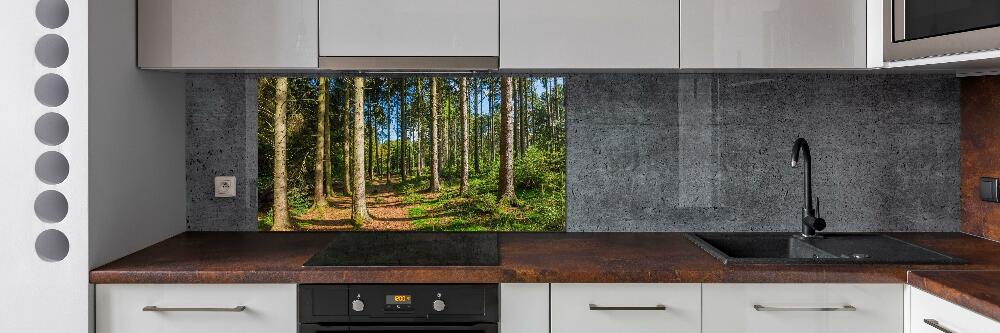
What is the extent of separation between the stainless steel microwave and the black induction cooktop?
1.33 metres

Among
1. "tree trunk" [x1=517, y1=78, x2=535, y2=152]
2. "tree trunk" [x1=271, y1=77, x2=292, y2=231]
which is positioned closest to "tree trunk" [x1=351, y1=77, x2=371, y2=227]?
"tree trunk" [x1=271, y1=77, x2=292, y2=231]

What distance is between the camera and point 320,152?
2582 mm

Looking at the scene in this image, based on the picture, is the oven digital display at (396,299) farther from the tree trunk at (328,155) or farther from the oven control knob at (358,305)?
the tree trunk at (328,155)

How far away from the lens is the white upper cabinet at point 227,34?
215cm

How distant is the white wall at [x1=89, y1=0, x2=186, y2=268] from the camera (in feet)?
6.34

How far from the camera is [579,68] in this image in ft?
7.15

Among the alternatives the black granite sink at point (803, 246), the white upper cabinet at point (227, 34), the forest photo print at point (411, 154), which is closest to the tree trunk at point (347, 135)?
the forest photo print at point (411, 154)

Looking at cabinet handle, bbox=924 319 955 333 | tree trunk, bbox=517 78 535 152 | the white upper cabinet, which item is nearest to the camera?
Answer: cabinet handle, bbox=924 319 955 333

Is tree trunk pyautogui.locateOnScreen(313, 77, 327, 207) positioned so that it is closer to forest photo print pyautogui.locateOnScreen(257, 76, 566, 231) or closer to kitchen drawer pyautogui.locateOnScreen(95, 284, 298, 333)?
forest photo print pyautogui.locateOnScreen(257, 76, 566, 231)

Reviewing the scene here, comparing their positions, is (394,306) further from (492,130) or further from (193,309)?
(492,130)

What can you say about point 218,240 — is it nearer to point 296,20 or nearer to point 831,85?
point 296,20

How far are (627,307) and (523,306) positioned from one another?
274 millimetres

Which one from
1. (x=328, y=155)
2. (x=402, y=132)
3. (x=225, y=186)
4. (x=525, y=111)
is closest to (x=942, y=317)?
(x=525, y=111)
